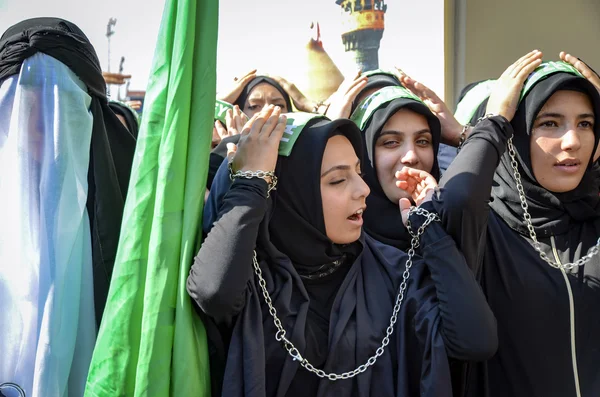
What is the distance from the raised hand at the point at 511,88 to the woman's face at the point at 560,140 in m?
0.11

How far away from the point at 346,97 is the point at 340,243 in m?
1.07

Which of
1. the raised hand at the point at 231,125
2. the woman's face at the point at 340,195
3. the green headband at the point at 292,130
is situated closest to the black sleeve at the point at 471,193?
the woman's face at the point at 340,195

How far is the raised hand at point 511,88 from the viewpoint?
2.36 m

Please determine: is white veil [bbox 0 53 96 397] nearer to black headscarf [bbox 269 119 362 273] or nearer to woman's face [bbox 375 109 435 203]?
black headscarf [bbox 269 119 362 273]

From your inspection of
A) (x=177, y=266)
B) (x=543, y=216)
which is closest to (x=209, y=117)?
(x=177, y=266)

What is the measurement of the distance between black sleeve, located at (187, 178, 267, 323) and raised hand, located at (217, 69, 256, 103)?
6.36 feet

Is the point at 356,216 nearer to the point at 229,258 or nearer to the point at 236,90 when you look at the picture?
the point at 229,258

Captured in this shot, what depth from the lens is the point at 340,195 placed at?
83.0 inches

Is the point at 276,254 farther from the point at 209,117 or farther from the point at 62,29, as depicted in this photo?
the point at 62,29

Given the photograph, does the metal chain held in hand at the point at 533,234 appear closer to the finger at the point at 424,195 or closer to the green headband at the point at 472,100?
the finger at the point at 424,195

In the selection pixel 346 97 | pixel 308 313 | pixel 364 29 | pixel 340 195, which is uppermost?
pixel 364 29

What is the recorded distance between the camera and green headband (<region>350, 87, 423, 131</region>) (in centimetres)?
271

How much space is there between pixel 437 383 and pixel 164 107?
3.54 feet

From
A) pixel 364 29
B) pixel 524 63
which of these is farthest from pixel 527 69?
pixel 364 29
